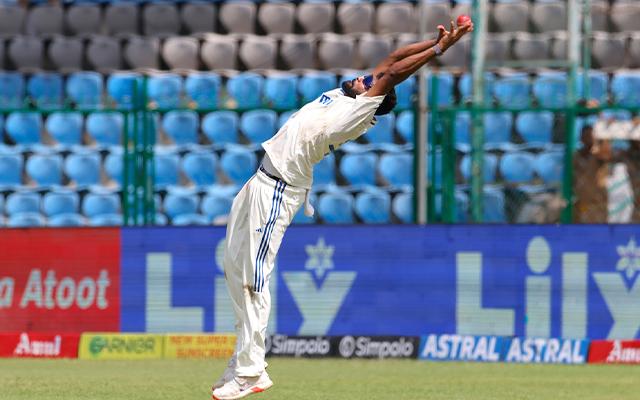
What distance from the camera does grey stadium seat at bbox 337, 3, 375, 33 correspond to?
1933 cm

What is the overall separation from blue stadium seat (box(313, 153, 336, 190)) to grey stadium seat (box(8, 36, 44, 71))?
6.04m

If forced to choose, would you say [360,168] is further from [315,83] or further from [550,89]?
[550,89]

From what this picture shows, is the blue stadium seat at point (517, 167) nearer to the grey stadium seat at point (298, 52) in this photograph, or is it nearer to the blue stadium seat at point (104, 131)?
the blue stadium seat at point (104, 131)

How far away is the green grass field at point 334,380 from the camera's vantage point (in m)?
9.40

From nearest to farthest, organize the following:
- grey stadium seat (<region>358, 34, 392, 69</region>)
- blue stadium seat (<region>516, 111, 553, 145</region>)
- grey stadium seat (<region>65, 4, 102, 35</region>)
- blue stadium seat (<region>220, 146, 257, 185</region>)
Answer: blue stadium seat (<region>516, 111, 553, 145</region>) < blue stadium seat (<region>220, 146, 257, 185</region>) < grey stadium seat (<region>358, 34, 392, 69</region>) < grey stadium seat (<region>65, 4, 102, 35</region>)

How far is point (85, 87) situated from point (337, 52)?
3371 millimetres

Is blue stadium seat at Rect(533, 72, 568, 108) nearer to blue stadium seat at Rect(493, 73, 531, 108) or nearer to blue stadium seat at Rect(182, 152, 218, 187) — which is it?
blue stadium seat at Rect(493, 73, 531, 108)

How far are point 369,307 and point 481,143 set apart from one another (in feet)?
6.44

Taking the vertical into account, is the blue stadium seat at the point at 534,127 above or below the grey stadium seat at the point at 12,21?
below

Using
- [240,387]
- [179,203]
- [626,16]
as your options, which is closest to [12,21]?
[179,203]

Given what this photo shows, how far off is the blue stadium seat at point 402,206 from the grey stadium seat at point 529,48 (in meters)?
4.46

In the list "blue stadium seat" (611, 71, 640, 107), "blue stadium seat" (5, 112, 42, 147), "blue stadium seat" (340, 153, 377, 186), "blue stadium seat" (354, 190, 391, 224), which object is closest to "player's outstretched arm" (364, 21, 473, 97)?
"blue stadium seat" (354, 190, 391, 224)

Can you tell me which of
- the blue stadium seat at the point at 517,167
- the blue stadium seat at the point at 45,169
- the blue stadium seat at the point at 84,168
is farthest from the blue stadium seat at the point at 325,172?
the blue stadium seat at the point at 45,169

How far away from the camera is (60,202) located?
15695mm
